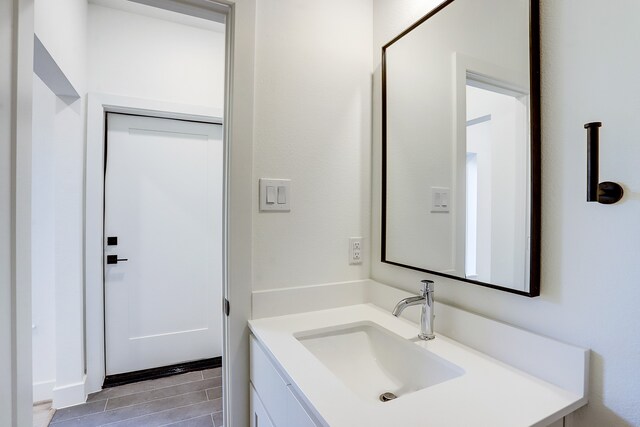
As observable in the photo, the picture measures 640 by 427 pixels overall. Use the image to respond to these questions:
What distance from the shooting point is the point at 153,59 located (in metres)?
2.25

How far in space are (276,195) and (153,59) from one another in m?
1.79

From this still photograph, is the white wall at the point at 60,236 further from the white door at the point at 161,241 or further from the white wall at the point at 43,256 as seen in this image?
the white door at the point at 161,241

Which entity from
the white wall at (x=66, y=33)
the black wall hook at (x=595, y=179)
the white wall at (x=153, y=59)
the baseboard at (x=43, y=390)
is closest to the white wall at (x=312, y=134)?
the black wall hook at (x=595, y=179)

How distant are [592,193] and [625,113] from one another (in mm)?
183

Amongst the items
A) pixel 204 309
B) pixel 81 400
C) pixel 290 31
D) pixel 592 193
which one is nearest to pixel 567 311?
pixel 592 193

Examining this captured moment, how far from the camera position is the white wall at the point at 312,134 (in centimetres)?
123

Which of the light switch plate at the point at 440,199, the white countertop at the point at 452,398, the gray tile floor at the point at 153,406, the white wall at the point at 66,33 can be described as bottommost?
the gray tile floor at the point at 153,406

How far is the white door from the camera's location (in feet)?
7.38

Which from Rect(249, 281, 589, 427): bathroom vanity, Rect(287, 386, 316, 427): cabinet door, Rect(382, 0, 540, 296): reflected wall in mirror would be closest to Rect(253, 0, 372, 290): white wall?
Rect(382, 0, 540, 296): reflected wall in mirror

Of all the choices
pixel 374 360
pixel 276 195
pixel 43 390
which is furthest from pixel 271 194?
pixel 43 390

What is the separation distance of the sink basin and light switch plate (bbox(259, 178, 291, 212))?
482 mm

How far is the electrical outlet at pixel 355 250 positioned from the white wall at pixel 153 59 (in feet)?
5.60

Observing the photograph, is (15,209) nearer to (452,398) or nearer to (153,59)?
(452,398)

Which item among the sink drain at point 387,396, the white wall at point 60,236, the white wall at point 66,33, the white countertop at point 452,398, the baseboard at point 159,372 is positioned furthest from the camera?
the baseboard at point 159,372
